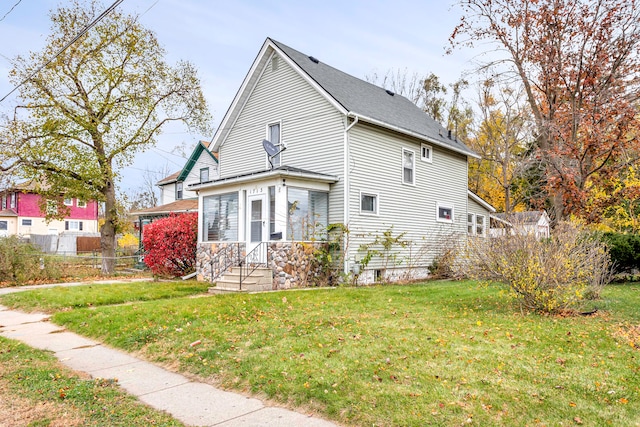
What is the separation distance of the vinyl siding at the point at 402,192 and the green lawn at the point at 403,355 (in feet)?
17.5

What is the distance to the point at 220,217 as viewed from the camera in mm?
14641

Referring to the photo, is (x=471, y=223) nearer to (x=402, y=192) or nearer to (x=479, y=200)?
(x=479, y=200)

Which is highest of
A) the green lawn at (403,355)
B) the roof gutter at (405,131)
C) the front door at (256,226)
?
the roof gutter at (405,131)

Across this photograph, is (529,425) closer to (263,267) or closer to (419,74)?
(263,267)

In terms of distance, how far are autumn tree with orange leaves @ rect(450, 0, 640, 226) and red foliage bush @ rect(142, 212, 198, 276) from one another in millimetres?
11741

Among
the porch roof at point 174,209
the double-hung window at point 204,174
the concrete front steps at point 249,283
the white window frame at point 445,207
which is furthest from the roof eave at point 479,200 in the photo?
the double-hung window at point 204,174

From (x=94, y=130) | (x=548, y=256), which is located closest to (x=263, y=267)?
(x=548, y=256)

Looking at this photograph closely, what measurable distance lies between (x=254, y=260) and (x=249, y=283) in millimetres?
1349

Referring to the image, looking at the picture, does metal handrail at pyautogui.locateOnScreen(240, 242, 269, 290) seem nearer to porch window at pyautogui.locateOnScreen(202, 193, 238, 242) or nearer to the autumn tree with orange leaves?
porch window at pyautogui.locateOnScreen(202, 193, 238, 242)

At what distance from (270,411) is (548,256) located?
5217mm

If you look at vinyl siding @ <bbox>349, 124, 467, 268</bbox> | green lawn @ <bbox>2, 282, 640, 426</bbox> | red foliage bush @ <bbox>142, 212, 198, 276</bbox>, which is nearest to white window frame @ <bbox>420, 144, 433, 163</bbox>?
vinyl siding @ <bbox>349, 124, 467, 268</bbox>

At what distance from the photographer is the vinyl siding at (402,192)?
45.5 feet

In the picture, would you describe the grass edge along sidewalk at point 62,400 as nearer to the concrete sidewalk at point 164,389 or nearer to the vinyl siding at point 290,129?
the concrete sidewalk at point 164,389

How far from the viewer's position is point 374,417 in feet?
12.3
